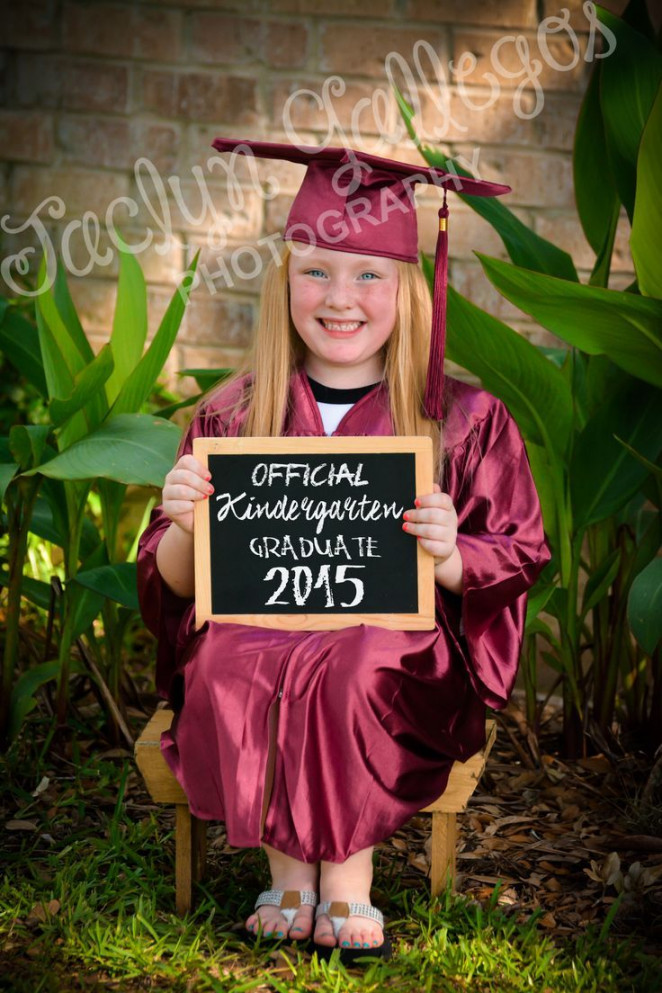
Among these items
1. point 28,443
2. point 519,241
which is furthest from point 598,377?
point 28,443

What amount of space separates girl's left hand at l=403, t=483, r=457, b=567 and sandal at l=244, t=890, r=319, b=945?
0.55m

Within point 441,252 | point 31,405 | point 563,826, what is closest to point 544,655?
point 563,826

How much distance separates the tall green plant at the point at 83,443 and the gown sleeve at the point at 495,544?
53cm

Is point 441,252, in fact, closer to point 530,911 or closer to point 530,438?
point 530,438

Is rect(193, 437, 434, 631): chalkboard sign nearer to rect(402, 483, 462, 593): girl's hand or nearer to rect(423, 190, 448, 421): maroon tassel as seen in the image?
rect(402, 483, 462, 593): girl's hand

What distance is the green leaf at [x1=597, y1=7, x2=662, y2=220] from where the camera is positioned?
81.7 inches

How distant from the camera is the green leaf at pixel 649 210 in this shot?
1.87 metres

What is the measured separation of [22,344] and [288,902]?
4.41ft

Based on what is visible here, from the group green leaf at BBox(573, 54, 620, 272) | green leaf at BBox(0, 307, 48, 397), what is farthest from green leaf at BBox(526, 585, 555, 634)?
green leaf at BBox(0, 307, 48, 397)

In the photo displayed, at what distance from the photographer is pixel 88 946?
5.49 ft

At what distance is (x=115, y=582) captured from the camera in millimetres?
2182

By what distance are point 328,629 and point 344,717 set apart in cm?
16

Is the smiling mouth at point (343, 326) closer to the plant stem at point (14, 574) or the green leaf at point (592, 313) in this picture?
the green leaf at point (592, 313)

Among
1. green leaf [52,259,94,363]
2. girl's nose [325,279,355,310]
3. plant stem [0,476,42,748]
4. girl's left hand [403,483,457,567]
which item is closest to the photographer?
girl's left hand [403,483,457,567]
